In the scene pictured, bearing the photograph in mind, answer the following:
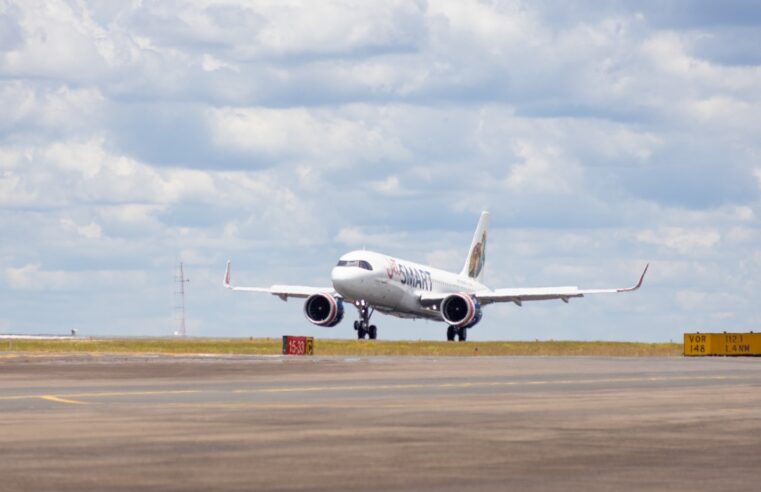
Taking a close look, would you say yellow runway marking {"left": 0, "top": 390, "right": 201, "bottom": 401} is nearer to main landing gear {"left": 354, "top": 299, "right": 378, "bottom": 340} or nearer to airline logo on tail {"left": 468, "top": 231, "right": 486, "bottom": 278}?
main landing gear {"left": 354, "top": 299, "right": 378, "bottom": 340}

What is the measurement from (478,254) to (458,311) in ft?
82.6

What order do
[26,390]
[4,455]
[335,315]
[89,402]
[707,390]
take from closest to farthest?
[4,455] → [89,402] → [26,390] → [707,390] → [335,315]

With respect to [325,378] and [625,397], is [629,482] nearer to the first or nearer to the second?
[625,397]

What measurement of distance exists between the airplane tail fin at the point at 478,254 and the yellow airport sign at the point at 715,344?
47.5 meters

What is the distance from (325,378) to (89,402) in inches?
485

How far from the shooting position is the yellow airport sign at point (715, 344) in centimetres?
7712

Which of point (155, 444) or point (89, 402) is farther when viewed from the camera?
point (89, 402)

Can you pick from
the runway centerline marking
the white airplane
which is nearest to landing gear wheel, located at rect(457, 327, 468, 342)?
the white airplane

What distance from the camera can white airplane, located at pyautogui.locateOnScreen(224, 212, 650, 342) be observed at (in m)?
97.7

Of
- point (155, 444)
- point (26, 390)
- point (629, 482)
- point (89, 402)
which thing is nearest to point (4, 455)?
point (155, 444)

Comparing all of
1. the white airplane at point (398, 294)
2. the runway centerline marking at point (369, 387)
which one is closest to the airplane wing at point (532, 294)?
the white airplane at point (398, 294)

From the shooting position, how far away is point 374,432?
22031 millimetres

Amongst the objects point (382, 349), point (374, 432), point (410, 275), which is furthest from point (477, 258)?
point (374, 432)

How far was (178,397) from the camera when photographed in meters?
30.8
